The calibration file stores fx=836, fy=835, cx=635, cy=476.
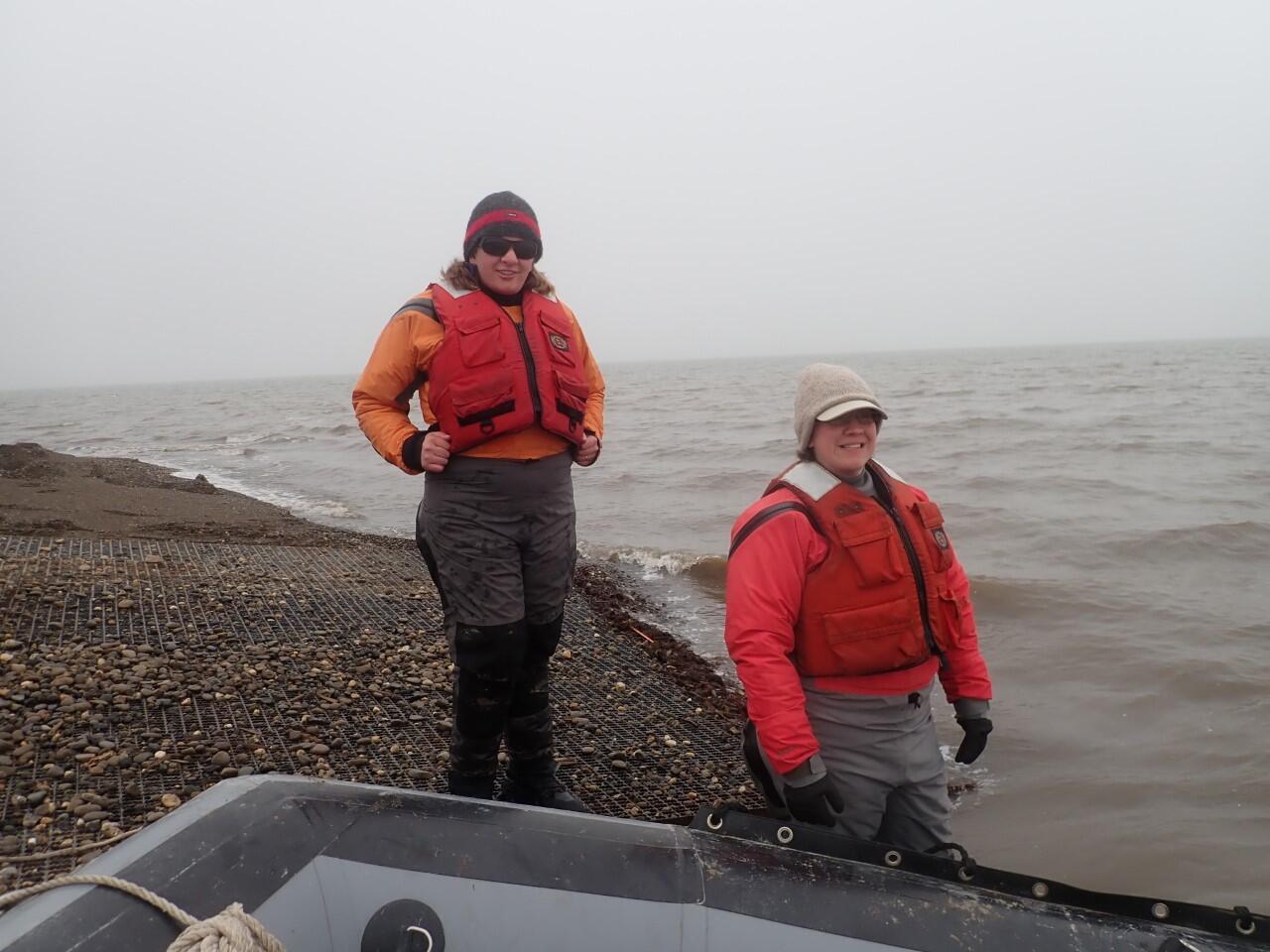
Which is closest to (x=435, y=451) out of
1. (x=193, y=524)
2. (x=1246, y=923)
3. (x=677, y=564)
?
(x=1246, y=923)

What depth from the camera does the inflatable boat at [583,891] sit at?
1.94 meters

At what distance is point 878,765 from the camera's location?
8.10ft

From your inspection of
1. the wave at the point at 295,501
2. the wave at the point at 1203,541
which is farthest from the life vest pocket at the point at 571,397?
the wave at the point at 295,501

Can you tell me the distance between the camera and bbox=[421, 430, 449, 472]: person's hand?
104 inches

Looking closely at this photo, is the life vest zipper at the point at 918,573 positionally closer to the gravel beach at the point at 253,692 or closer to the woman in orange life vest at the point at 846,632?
the woman in orange life vest at the point at 846,632

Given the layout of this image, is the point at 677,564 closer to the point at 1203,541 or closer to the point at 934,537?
the point at 1203,541

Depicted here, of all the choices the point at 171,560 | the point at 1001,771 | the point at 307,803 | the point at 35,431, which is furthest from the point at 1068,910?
the point at 35,431

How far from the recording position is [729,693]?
565cm

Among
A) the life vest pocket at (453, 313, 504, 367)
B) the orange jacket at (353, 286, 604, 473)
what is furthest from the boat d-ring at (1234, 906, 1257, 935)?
the life vest pocket at (453, 313, 504, 367)

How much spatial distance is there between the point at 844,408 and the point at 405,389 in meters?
1.42

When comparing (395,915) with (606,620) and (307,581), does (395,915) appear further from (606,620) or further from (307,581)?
(307,581)

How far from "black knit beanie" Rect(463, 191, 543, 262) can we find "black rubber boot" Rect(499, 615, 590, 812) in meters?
1.32

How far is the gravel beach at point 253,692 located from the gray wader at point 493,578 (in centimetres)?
95

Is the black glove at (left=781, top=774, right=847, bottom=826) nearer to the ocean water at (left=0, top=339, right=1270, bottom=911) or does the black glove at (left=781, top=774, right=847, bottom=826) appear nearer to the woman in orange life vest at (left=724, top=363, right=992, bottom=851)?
the woman in orange life vest at (left=724, top=363, right=992, bottom=851)
